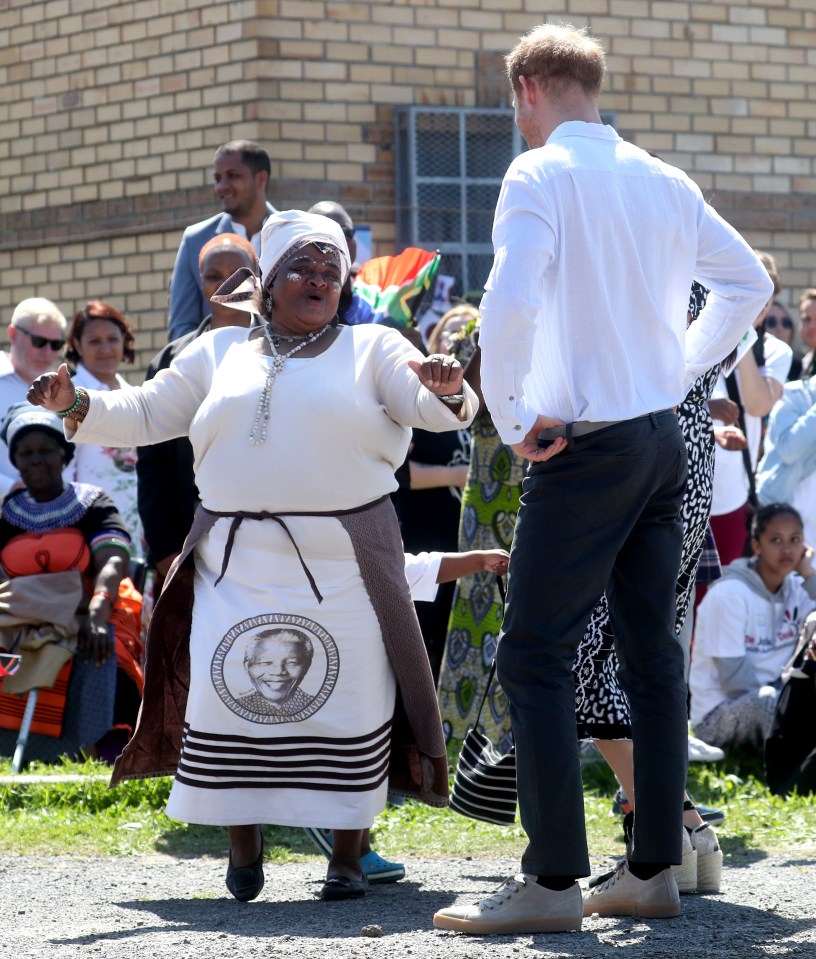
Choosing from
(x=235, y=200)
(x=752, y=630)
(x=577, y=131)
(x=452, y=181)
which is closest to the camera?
(x=577, y=131)

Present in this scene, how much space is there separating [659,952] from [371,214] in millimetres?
10496

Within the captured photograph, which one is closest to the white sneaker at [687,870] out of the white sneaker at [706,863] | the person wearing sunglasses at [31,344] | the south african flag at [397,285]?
the white sneaker at [706,863]

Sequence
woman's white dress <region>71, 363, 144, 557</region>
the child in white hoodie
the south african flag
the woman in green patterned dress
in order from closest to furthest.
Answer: the woman in green patterned dress → the child in white hoodie → the south african flag → woman's white dress <region>71, 363, 144, 557</region>

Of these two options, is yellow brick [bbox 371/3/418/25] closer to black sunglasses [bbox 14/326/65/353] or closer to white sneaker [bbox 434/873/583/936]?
black sunglasses [bbox 14/326/65/353]

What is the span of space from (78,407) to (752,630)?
388 centimetres

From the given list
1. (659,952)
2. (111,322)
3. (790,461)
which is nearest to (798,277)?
(790,461)

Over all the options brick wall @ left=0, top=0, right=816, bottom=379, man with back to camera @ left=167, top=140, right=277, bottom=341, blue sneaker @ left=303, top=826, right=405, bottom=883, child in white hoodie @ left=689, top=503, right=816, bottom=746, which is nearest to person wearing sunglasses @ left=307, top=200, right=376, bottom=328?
man with back to camera @ left=167, top=140, right=277, bottom=341

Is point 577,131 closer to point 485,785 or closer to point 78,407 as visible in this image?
point 78,407

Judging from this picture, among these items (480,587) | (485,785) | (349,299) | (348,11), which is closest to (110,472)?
(349,299)

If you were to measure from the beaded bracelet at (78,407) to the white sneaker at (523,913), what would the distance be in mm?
1721

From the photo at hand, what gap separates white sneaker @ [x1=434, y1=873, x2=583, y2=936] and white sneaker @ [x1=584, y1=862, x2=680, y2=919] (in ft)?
0.77

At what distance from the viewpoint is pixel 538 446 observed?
4.02 meters

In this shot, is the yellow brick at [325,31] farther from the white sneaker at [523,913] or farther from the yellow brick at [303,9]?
→ the white sneaker at [523,913]

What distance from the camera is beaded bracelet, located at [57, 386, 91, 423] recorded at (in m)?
4.71
